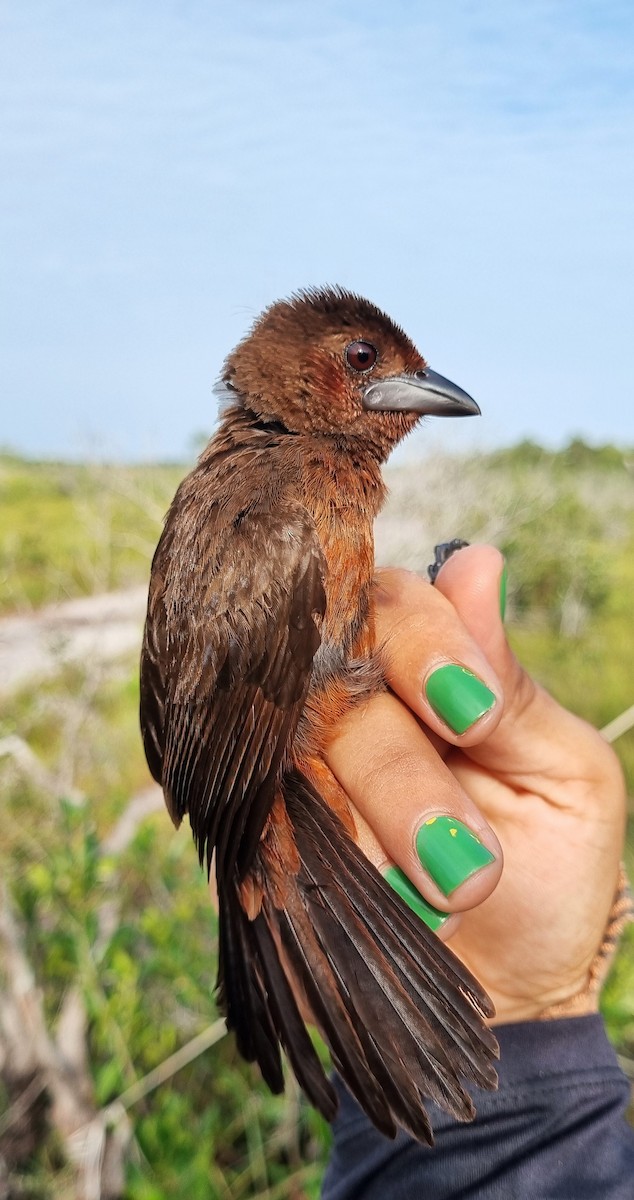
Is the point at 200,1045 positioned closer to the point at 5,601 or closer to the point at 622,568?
the point at 5,601

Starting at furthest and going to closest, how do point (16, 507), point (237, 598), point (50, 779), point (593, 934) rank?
1. point (16, 507)
2. point (50, 779)
3. point (593, 934)
4. point (237, 598)

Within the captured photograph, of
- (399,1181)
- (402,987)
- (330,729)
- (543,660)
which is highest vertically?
(330,729)

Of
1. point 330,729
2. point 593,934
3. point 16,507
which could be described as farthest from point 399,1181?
point 16,507

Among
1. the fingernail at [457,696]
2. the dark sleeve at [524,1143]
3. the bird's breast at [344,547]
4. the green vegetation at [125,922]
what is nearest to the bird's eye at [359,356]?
the bird's breast at [344,547]

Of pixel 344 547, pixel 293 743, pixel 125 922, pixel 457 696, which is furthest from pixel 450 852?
pixel 125 922

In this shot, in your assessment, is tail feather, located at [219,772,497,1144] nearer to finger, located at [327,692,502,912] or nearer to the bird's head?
finger, located at [327,692,502,912]

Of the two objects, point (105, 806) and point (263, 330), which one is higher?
point (263, 330)

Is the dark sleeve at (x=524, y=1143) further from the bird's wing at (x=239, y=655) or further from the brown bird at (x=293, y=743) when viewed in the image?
the bird's wing at (x=239, y=655)

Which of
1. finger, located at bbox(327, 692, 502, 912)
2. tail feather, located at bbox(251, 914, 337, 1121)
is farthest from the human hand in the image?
tail feather, located at bbox(251, 914, 337, 1121)

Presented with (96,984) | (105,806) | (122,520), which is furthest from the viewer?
(122,520)

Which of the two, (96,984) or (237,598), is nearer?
(237,598)
